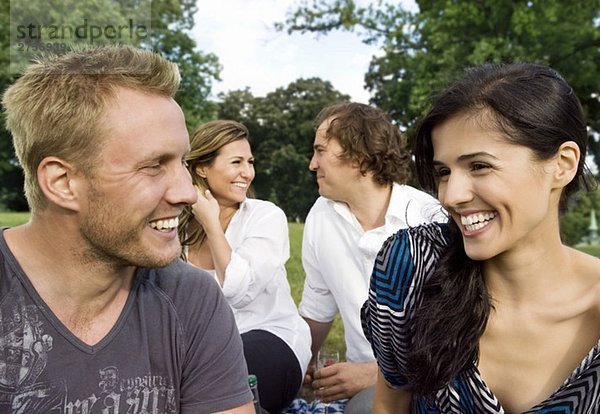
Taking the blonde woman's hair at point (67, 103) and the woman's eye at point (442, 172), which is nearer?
the blonde woman's hair at point (67, 103)

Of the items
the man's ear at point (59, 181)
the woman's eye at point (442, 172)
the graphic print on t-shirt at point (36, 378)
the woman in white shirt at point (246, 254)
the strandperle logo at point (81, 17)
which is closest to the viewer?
the graphic print on t-shirt at point (36, 378)

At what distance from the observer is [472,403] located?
222 centimetres

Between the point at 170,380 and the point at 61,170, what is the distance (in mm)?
737

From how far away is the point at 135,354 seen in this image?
1931mm

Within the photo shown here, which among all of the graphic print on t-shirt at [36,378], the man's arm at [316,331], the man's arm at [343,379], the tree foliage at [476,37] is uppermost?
the tree foliage at [476,37]

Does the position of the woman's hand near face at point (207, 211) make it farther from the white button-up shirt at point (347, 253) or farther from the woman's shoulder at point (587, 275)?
the woman's shoulder at point (587, 275)

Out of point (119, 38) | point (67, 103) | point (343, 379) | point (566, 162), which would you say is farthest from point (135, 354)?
point (119, 38)

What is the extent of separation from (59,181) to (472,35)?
16369 millimetres

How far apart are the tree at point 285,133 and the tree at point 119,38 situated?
6964 millimetres

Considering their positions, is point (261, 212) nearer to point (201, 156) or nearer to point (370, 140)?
point (201, 156)

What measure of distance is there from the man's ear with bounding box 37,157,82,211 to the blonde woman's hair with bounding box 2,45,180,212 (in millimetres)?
25

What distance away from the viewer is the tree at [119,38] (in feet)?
42.7

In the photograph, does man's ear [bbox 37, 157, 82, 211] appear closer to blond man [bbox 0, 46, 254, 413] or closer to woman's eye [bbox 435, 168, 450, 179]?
blond man [bbox 0, 46, 254, 413]

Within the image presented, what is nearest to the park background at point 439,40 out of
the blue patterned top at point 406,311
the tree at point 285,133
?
the blue patterned top at point 406,311
